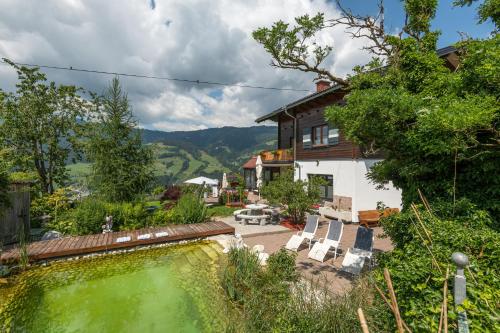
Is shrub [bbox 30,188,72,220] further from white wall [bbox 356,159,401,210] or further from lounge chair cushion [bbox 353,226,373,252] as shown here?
white wall [bbox 356,159,401,210]

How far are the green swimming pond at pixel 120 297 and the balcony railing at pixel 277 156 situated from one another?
12.9m

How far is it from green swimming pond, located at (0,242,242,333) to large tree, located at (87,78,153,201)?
4.85m

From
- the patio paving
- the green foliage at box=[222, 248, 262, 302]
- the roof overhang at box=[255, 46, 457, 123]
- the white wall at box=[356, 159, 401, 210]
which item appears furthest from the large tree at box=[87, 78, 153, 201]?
the white wall at box=[356, 159, 401, 210]

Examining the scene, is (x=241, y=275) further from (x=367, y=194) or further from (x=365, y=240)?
(x=367, y=194)

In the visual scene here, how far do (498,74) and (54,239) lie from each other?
45.9ft

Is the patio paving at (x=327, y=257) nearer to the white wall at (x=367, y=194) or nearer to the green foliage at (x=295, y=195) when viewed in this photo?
the green foliage at (x=295, y=195)

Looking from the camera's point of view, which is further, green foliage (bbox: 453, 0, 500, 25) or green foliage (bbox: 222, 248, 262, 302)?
green foliage (bbox: 222, 248, 262, 302)

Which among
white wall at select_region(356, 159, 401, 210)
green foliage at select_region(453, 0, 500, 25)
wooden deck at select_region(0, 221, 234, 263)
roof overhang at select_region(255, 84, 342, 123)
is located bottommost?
wooden deck at select_region(0, 221, 234, 263)

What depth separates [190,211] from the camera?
41.4ft

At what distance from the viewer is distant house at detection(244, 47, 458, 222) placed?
13555mm

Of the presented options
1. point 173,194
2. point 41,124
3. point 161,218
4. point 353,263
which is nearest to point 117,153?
point 161,218

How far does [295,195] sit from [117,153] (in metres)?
9.79

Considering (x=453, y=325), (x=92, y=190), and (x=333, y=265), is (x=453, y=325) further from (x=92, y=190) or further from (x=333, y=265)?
(x=92, y=190)

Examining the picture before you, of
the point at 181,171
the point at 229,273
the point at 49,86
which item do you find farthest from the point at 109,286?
the point at 181,171
